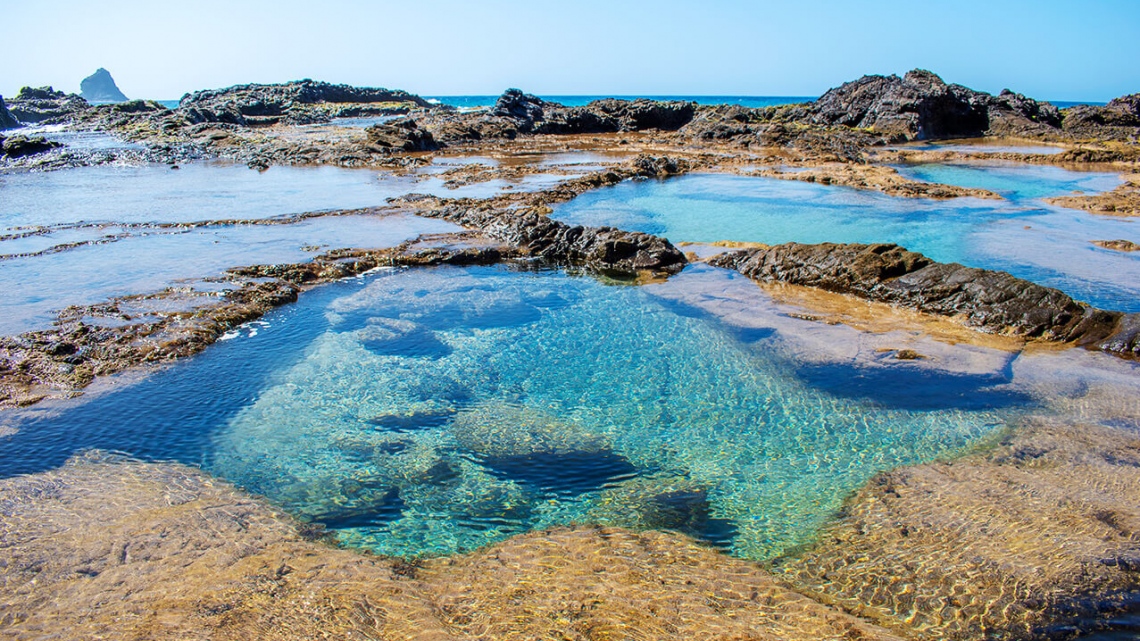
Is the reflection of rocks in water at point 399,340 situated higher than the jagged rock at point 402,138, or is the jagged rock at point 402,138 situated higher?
the jagged rock at point 402,138

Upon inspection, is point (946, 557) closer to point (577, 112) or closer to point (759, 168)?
point (759, 168)

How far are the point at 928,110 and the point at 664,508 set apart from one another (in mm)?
58805

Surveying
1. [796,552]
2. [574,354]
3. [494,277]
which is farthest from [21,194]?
[796,552]

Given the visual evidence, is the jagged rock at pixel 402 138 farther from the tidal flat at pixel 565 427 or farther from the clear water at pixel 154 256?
the clear water at pixel 154 256

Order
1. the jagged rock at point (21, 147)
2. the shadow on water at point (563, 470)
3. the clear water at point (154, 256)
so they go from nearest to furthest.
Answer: the shadow on water at point (563, 470), the clear water at point (154, 256), the jagged rock at point (21, 147)

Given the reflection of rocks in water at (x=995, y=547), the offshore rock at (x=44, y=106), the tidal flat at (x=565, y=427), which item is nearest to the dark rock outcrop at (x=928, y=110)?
the tidal flat at (x=565, y=427)

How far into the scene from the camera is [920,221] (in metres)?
25.1

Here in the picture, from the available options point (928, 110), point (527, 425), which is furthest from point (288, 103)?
point (527, 425)

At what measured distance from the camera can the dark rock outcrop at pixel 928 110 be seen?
181 ft

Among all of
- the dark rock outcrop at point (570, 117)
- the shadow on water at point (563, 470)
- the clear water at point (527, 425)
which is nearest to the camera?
the clear water at point (527, 425)

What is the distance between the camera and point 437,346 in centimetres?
1363

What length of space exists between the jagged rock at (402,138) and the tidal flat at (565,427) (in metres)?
22.2

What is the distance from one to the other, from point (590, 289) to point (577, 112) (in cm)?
5070

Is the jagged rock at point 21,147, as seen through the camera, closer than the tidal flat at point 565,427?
No
